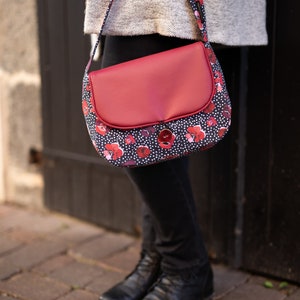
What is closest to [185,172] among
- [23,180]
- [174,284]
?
[174,284]

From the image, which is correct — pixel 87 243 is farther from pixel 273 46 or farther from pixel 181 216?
pixel 273 46

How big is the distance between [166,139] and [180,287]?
541mm

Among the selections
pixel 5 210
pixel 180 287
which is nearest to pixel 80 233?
pixel 5 210

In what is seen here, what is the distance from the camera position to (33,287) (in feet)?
6.99

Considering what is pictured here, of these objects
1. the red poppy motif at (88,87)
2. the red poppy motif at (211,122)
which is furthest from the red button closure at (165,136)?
the red poppy motif at (88,87)

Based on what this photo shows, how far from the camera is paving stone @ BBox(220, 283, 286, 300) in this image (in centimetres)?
203

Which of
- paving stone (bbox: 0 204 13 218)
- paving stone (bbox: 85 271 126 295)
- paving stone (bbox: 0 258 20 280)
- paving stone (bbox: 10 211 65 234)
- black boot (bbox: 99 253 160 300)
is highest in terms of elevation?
black boot (bbox: 99 253 160 300)

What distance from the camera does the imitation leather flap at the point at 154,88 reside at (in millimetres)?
1591

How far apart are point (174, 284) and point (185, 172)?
35 cm

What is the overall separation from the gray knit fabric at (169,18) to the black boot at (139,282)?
748 mm

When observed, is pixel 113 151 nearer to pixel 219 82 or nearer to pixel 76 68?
pixel 219 82

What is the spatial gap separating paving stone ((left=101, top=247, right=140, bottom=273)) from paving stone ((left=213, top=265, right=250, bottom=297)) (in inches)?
12.5

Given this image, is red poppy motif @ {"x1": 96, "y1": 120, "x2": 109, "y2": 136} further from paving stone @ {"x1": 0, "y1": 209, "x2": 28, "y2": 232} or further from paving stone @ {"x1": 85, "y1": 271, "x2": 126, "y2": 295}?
paving stone @ {"x1": 0, "y1": 209, "x2": 28, "y2": 232}

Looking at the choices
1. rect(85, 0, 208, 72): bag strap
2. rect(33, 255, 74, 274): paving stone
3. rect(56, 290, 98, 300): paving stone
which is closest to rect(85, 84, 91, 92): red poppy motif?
rect(85, 0, 208, 72): bag strap
